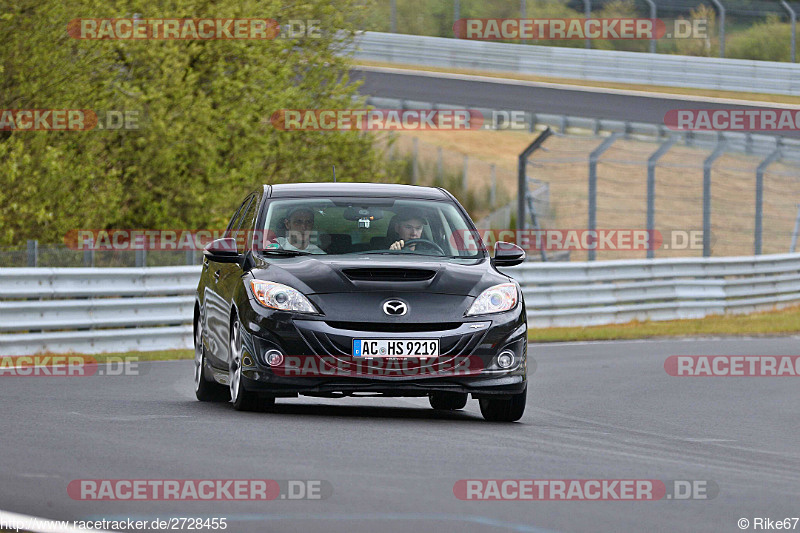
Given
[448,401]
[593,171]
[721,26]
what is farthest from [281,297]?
[721,26]

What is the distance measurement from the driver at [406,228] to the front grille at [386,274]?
80 cm

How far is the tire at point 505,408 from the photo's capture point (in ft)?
34.9

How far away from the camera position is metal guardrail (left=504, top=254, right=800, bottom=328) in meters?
23.9

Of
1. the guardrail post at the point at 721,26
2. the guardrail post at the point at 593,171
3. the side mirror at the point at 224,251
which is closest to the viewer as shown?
the side mirror at the point at 224,251

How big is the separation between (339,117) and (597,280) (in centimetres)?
710

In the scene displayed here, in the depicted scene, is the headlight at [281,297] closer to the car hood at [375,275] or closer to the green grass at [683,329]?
the car hood at [375,275]

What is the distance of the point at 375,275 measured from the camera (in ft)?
33.6

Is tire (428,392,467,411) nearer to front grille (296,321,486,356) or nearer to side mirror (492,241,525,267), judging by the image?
side mirror (492,241,525,267)

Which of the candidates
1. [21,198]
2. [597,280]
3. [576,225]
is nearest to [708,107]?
[576,225]

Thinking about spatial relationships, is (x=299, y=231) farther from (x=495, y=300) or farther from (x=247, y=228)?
(x=495, y=300)

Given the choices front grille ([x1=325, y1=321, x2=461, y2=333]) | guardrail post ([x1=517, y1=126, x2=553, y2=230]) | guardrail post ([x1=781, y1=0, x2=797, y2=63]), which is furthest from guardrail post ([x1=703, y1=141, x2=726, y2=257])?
front grille ([x1=325, y1=321, x2=461, y2=333])

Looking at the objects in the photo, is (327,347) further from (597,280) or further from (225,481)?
(597,280)

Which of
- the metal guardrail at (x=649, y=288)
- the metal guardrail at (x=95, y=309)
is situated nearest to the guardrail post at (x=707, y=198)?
the metal guardrail at (x=649, y=288)

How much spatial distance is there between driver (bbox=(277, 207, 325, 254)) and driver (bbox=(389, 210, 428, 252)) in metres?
0.57
